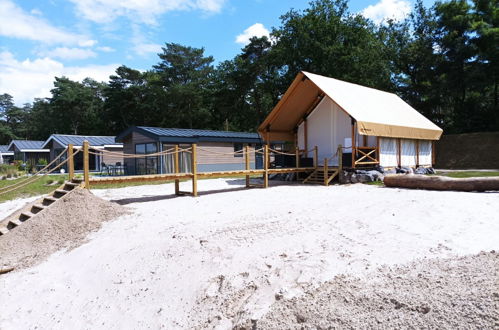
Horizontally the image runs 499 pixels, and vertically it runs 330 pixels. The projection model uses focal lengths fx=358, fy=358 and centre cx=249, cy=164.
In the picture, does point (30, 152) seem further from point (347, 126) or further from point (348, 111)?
point (348, 111)

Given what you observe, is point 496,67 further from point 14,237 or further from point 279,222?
point 14,237

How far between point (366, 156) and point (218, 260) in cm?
1067

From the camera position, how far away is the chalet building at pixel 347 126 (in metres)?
14.4

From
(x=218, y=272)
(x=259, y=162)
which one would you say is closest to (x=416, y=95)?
(x=259, y=162)

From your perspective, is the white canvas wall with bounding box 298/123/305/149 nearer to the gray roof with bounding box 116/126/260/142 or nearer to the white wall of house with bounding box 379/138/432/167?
the white wall of house with bounding box 379/138/432/167

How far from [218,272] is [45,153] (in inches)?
1436

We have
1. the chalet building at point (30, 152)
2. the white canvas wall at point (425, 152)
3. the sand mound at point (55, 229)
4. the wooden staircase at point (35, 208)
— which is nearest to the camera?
the sand mound at point (55, 229)

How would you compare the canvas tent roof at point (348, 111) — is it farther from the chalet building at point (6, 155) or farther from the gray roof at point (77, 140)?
the chalet building at point (6, 155)

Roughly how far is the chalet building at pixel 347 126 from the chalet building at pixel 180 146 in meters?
4.27

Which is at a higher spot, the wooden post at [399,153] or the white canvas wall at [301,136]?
the white canvas wall at [301,136]

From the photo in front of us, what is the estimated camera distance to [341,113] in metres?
15.7

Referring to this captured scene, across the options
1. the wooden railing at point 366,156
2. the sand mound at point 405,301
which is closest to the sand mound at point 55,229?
the sand mound at point 405,301

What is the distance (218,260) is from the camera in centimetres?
511

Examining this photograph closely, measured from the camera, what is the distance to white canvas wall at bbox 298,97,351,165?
15.7 m
